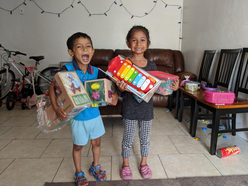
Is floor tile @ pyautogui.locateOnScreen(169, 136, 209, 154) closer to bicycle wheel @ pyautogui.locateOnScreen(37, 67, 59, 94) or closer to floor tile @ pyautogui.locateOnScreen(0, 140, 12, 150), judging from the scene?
floor tile @ pyautogui.locateOnScreen(0, 140, 12, 150)

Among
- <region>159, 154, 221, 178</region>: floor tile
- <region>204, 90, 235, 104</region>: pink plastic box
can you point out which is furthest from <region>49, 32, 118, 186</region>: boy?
<region>204, 90, 235, 104</region>: pink plastic box

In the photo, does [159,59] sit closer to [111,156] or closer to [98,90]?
[111,156]

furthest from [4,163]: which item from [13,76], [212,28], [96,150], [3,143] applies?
[212,28]

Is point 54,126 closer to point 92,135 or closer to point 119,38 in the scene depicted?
point 92,135

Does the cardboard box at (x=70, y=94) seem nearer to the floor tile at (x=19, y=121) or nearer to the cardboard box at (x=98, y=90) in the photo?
the cardboard box at (x=98, y=90)

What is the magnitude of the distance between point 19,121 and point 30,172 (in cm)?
140

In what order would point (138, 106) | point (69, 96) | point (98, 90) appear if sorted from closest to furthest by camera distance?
1. point (69, 96)
2. point (98, 90)
3. point (138, 106)

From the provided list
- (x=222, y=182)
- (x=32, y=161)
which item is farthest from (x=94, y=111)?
(x=222, y=182)

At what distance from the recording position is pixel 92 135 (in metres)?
1.21

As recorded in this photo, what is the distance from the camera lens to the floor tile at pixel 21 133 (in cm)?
208

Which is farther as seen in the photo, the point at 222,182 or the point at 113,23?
the point at 113,23

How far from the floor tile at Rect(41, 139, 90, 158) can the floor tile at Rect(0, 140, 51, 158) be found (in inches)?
2.3

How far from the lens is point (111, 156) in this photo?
166 centimetres

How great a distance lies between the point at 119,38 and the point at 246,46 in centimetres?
244
